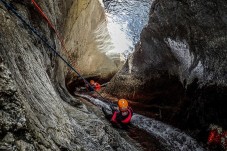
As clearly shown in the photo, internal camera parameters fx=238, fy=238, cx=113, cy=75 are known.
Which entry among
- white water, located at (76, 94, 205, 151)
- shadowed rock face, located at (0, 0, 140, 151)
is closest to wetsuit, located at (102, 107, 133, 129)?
white water, located at (76, 94, 205, 151)

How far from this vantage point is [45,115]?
281 cm

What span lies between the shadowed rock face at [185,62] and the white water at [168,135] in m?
0.53

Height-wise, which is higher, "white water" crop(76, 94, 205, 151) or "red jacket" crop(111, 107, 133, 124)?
"red jacket" crop(111, 107, 133, 124)

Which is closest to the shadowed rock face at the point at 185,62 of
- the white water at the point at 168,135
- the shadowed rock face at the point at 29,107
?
the white water at the point at 168,135

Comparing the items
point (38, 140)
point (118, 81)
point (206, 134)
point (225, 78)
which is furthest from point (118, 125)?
point (118, 81)

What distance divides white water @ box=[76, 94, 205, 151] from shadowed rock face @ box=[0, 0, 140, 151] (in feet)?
8.45

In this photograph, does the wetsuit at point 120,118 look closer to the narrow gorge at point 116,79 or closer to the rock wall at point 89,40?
the narrow gorge at point 116,79

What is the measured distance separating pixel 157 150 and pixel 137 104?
5.67 meters

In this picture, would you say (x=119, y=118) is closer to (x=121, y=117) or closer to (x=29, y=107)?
(x=121, y=117)

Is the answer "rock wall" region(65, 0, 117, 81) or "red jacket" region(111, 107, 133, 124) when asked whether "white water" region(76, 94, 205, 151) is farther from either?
"rock wall" region(65, 0, 117, 81)

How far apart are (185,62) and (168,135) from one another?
8.56ft

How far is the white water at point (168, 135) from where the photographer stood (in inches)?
261

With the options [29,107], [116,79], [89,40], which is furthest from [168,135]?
[89,40]

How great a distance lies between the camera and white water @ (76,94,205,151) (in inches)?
261
